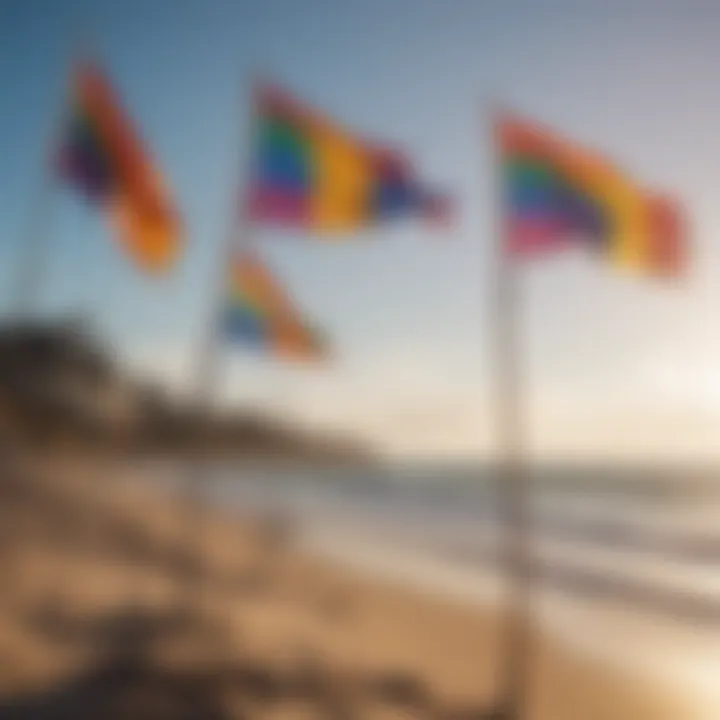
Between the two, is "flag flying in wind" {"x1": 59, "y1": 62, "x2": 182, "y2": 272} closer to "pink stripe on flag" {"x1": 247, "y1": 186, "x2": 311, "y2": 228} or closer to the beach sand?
"pink stripe on flag" {"x1": 247, "y1": 186, "x2": 311, "y2": 228}

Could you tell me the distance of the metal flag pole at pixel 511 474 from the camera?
49.3 inches

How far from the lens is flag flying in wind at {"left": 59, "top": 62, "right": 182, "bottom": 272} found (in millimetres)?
1349

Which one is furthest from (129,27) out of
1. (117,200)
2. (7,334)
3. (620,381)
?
(620,381)

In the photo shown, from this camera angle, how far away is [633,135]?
4.45 ft

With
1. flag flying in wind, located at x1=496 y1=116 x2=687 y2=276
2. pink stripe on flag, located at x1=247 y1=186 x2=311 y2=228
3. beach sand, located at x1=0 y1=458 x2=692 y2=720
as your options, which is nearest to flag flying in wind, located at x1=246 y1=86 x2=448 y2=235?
pink stripe on flag, located at x1=247 y1=186 x2=311 y2=228

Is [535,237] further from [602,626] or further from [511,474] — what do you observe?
[602,626]

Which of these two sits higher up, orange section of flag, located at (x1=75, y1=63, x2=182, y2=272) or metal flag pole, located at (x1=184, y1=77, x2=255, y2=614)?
orange section of flag, located at (x1=75, y1=63, x2=182, y2=272)

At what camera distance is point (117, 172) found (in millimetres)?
1369

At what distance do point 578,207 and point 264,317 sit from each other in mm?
434

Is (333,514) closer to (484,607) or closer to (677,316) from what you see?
(484,607)

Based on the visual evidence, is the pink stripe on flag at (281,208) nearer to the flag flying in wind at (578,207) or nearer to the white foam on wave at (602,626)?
the flag flying in wind at (578,207)

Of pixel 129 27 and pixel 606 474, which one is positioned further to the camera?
pixel 129 27

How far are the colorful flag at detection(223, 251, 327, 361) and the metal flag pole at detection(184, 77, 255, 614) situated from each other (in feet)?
0.05

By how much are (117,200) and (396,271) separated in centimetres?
38
